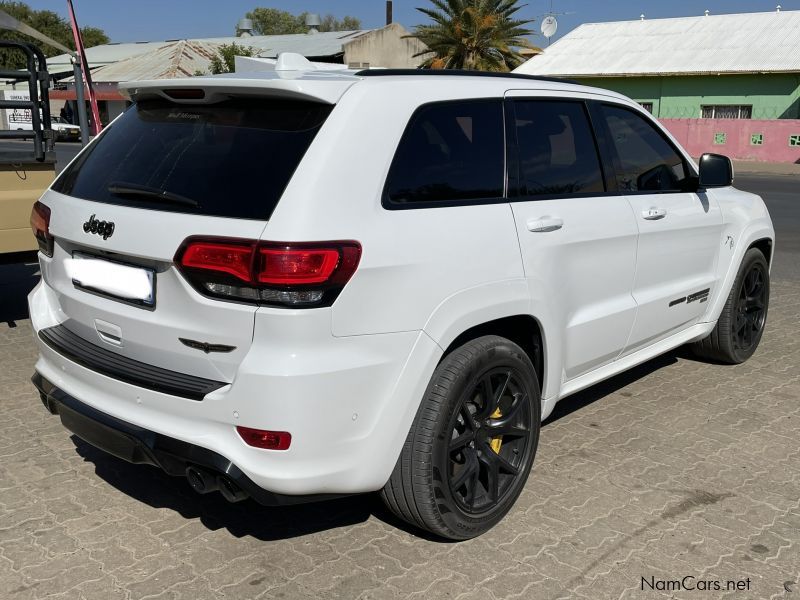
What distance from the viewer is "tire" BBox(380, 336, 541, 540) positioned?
9.61 feet

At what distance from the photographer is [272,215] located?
2.57m

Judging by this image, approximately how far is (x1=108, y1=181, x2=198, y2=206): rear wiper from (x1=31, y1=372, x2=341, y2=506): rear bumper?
79cm

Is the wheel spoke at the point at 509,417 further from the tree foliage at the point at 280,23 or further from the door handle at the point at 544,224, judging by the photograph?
the tree foliage at the point at 280,23

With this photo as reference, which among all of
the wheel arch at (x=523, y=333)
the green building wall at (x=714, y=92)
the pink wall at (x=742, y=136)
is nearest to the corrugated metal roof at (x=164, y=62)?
the green building wall at (x=714, y=92)

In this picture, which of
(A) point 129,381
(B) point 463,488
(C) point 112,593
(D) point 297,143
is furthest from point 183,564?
(D) point 297,143

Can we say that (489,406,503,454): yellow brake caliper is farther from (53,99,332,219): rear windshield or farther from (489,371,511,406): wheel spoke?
(53,99,332,219): rear windshield

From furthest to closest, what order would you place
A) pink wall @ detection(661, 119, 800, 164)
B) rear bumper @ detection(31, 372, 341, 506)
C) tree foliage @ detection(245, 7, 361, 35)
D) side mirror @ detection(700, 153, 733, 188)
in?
tree foliage @ detection(245, 7, 361, 35)
pink wall @ detection(661, 119, 800, 164)
side mirror @ detection(700, 153, 733, 188)
rear bumper @ detection(31, 372, 341, 506)

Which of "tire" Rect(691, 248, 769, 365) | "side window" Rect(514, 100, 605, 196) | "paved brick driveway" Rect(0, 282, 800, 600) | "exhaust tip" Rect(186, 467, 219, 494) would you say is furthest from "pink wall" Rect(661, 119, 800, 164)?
"exhaust tip" Rect(186, 467, 219, 494)

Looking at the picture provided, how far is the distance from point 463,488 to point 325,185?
1.37 m

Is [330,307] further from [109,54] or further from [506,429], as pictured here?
[109,54]

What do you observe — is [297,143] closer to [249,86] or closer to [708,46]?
[249,86]

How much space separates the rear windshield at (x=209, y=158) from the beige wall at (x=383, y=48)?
42.5m

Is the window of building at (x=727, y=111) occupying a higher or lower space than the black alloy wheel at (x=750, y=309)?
higher

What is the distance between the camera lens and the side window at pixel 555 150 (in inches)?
138
